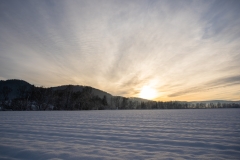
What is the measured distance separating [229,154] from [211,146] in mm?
1182

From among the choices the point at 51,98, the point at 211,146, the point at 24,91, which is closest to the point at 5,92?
the point at 24,91

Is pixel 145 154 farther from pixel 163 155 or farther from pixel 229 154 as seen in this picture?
pixel 229 154

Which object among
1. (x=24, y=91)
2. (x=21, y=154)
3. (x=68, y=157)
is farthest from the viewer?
(x=24, y=91)

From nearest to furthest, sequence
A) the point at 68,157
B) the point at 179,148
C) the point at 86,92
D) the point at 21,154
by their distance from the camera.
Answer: the point at 68,157, the point at 21,154, the point at 179,148, the point at 86,92

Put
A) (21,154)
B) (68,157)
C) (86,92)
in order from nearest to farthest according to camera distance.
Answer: (68,157)
(21,154)
(86,92)

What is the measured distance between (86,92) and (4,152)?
126 metres

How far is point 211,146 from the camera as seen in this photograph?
6.70 m

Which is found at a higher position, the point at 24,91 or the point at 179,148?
the point at 24,91

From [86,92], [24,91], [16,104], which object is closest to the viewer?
[16,104]

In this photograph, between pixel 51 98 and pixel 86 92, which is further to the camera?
pixel 86 92

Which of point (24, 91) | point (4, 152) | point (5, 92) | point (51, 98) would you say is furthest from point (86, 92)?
→ point (4, 152)

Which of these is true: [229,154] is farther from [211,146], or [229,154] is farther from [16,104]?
[16,104]

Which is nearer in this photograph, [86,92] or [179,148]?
[179,148]

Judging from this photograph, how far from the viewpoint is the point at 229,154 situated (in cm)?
554
